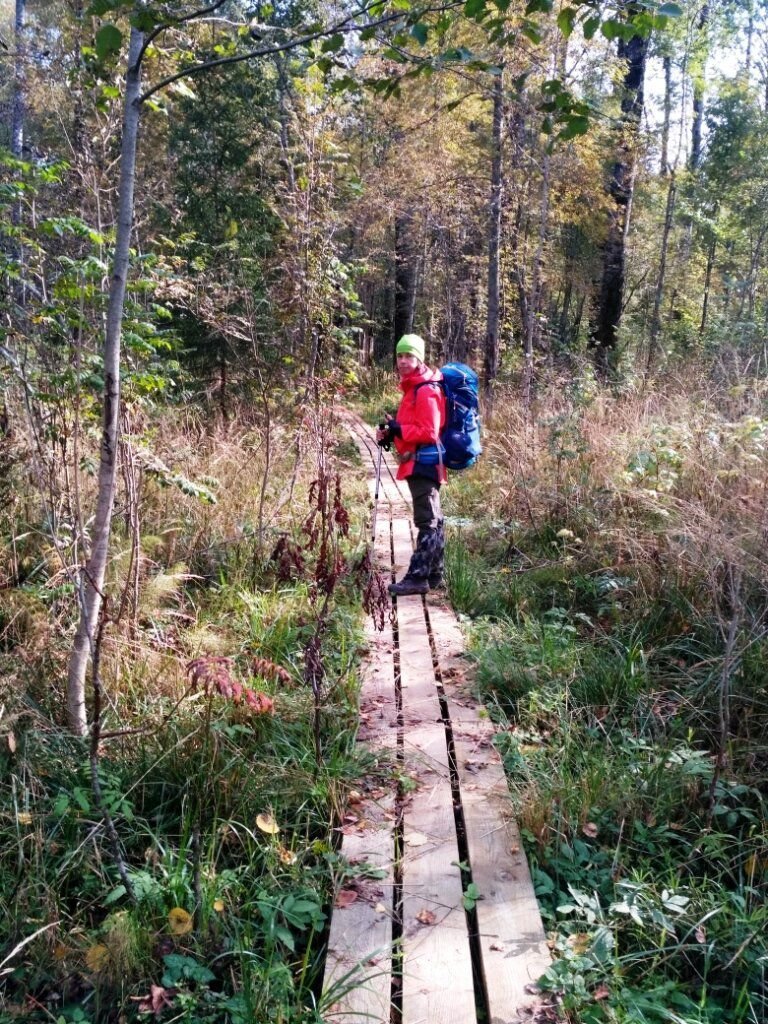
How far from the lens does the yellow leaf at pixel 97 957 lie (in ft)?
7.89

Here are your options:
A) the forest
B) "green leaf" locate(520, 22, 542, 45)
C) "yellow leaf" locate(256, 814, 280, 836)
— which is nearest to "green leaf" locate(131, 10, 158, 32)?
the forest

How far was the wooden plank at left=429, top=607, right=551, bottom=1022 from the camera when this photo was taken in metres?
2.36

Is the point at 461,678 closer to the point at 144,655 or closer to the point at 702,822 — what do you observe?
the point at 702,822

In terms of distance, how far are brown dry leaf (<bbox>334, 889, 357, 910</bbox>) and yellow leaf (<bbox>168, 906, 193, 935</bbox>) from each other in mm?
518

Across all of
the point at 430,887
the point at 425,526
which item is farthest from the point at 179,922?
the point at 425,526

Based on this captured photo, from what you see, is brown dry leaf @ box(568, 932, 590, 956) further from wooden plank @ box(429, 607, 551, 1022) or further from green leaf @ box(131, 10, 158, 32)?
green leaf @ box(131, 10, 158, 32)

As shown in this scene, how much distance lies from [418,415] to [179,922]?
3.60 meters

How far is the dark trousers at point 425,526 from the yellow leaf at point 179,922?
10.9 ft

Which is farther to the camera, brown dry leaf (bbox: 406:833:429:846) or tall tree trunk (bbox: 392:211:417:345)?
tall tree trunk (bbox: 392:211:417:345)

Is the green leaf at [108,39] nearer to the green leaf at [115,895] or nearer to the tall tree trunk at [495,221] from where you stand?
the green leaf at [115,895]

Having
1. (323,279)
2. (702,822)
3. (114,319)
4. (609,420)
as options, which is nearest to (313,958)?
(702,822)

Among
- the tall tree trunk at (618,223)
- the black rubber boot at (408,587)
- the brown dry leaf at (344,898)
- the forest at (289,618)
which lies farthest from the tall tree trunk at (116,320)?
the tall tree trunk at (618,223)

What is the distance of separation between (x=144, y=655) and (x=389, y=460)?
265 inches

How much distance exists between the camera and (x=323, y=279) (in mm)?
6680
